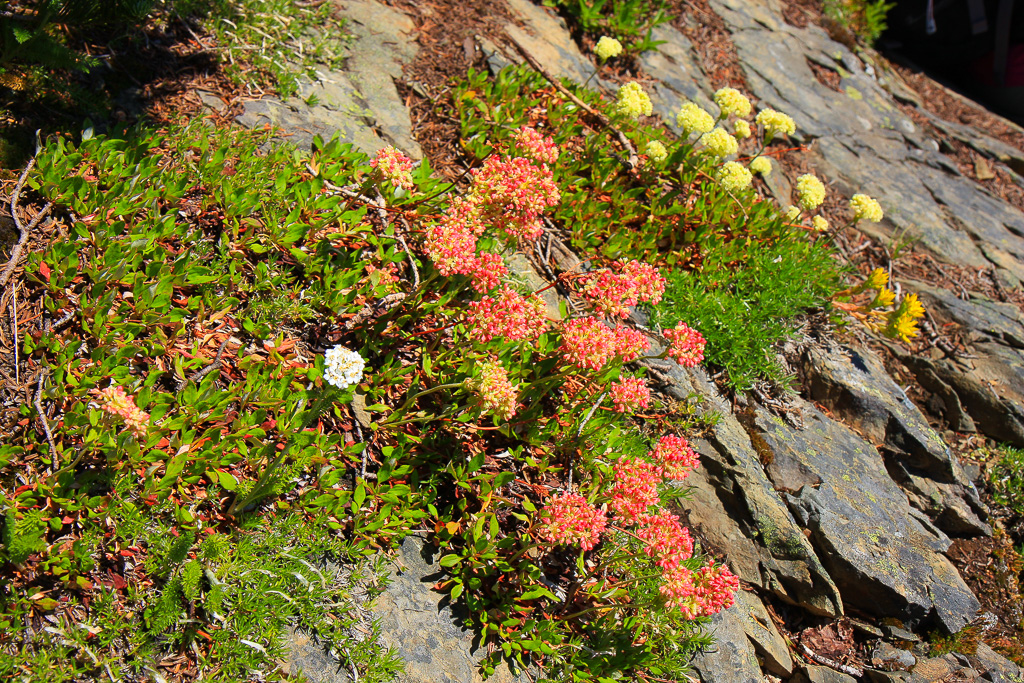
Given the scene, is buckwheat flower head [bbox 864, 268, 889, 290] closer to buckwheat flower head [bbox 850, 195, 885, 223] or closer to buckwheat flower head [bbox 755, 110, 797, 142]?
buckwheat flower head [bbox 850, 195, 885, 223]

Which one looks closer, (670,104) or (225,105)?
(225,105)

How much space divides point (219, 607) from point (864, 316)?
19.5ft

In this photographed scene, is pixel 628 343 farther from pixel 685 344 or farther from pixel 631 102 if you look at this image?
pixel 631 102

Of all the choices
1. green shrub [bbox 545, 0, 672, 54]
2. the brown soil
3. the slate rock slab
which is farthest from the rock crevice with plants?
the brown soil

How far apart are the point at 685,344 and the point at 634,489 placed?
96cm

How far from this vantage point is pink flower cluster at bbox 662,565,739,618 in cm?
297

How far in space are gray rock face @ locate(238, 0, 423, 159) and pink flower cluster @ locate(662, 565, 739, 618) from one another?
12.3 ft

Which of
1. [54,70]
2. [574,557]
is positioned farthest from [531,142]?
[54,70]

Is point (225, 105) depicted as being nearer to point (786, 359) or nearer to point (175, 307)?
point (175, 307)

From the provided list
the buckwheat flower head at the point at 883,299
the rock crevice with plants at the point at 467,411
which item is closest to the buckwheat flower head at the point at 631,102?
the rock crevice with plants at the point at 467,411

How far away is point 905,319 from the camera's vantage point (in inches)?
217

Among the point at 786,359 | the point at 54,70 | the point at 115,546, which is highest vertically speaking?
the point at 786,359

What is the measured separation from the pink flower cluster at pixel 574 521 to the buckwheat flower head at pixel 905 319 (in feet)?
13.2

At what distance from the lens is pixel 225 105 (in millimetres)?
4551
